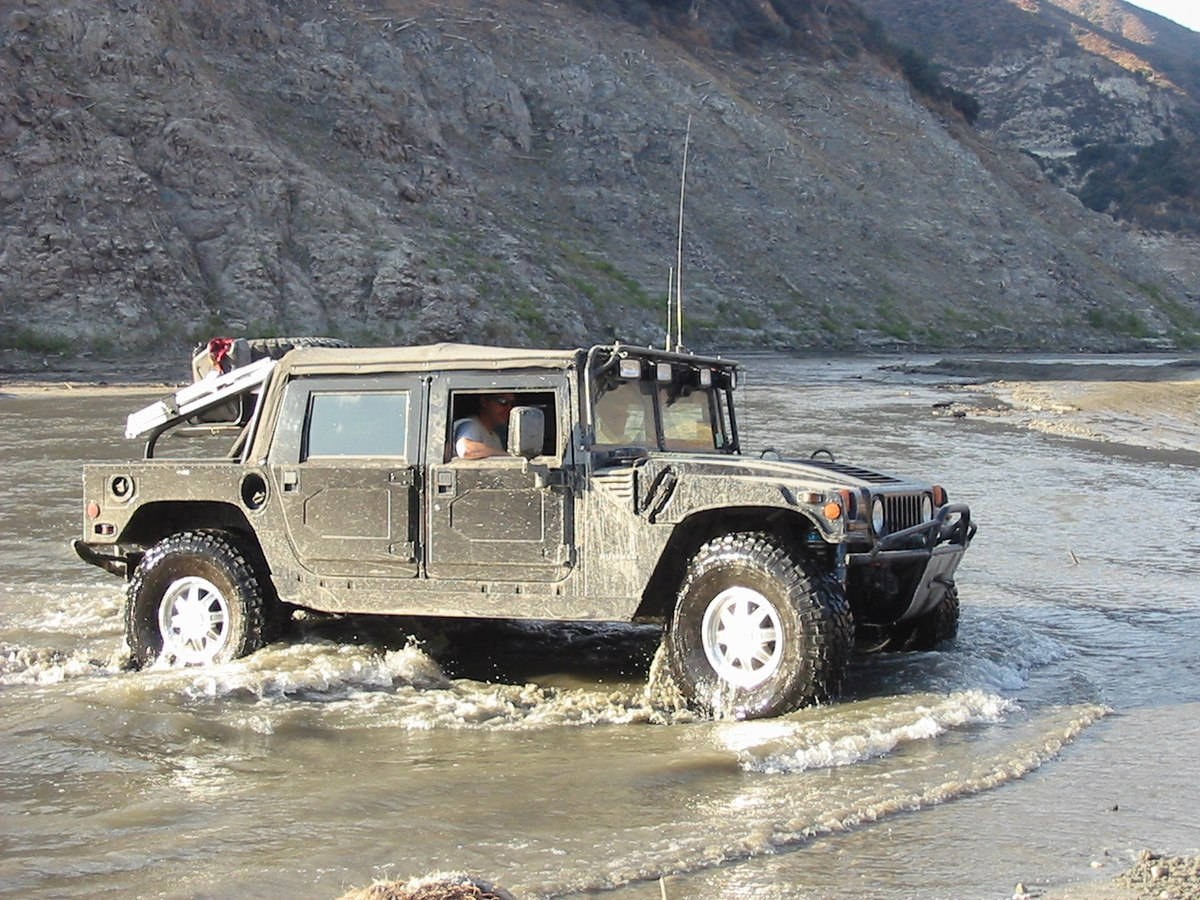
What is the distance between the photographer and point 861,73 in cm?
7275

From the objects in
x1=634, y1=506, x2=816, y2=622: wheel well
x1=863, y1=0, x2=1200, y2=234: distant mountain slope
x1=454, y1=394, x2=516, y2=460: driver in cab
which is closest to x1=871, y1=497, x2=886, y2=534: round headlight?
x1=634, y1=506, x2=816, y2=622: wheel well

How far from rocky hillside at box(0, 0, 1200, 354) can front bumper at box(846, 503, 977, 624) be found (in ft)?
106

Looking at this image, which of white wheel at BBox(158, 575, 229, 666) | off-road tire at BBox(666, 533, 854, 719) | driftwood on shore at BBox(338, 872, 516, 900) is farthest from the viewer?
white wheel at BBox(158, 575, 229, 666)

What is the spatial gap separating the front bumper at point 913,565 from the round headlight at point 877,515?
0.20ft

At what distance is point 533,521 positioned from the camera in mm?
7273

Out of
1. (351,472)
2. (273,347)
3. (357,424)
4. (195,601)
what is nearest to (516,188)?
(273,347)

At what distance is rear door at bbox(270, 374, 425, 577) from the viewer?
24.8ft

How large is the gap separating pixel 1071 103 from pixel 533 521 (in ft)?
377

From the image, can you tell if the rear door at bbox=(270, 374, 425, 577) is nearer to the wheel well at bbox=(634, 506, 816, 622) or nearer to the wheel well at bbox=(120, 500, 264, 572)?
the wheel well at bbox=(120, 500, 264, 572)

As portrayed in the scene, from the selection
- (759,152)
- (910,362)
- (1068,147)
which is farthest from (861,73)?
(1068,147)

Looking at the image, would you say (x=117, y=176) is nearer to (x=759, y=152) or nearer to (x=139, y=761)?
(x=759, y=152)

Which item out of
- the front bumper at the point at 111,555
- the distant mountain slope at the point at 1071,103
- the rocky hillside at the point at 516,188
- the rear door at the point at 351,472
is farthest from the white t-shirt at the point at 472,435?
the distant mountain slope at the point at 1071,103

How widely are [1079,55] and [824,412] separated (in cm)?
9929

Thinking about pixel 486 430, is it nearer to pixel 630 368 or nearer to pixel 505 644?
→ pixel 630 368
